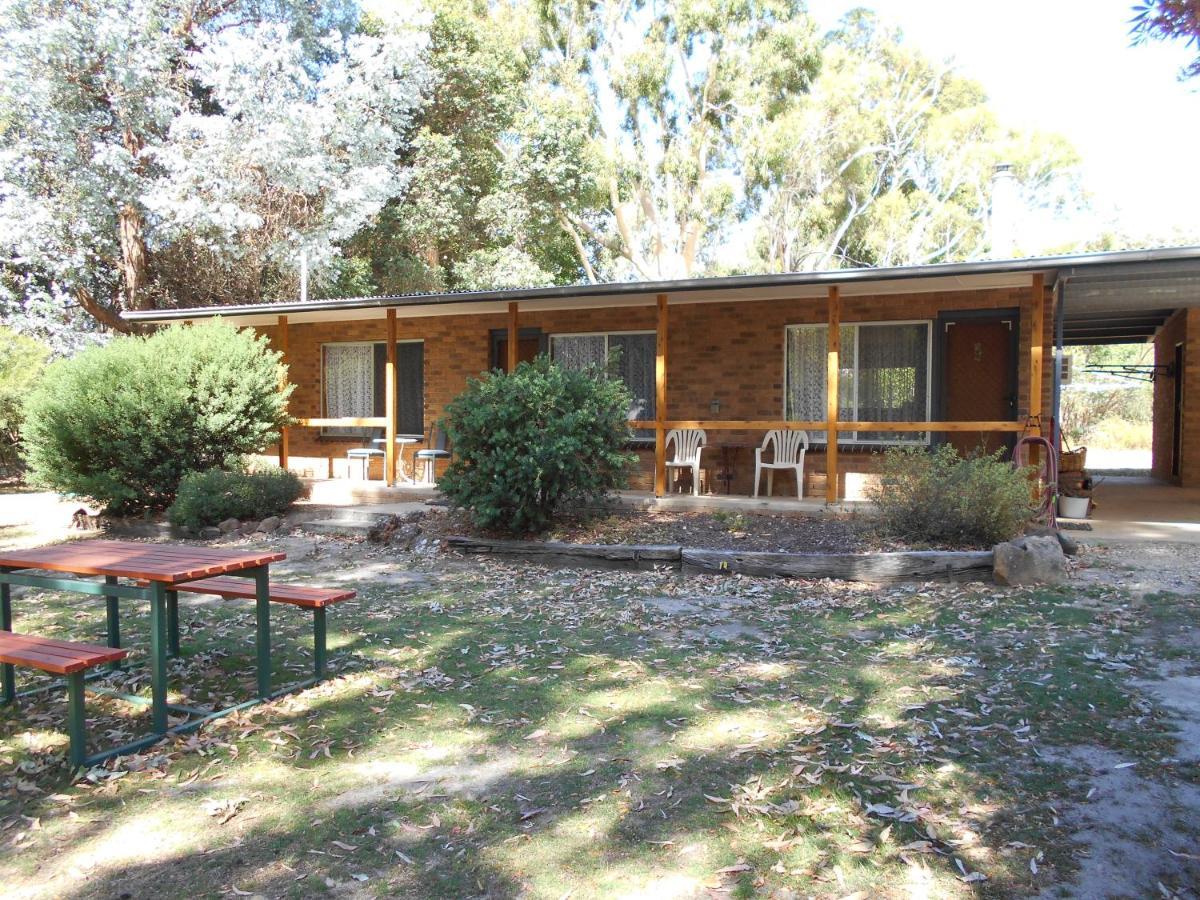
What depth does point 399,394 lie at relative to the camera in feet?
44.9

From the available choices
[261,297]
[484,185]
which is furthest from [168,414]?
[484,185]

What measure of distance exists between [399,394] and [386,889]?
37.8ft

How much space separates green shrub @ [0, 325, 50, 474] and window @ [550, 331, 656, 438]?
9.88m

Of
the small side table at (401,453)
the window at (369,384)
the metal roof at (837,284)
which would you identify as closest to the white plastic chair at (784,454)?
the metal roof at (837,284)

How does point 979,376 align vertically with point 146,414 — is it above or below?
above

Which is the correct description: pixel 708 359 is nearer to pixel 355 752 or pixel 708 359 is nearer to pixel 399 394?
pixel 399 394

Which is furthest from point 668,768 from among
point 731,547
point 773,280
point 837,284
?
point 837,284

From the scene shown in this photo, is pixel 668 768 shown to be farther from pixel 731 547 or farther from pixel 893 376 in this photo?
pixel 893 376

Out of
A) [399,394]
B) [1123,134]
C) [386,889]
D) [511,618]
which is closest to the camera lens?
[386,889]

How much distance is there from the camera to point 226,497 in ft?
32.5

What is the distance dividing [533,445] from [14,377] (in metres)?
12.4

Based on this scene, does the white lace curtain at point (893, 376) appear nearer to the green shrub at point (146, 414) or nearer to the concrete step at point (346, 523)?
the concrete step at point (346, 523)

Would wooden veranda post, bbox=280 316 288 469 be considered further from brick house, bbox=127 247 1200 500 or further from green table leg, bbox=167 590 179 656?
green table leg, bbox=167 590 179 656

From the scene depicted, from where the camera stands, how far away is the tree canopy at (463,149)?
1728cm
